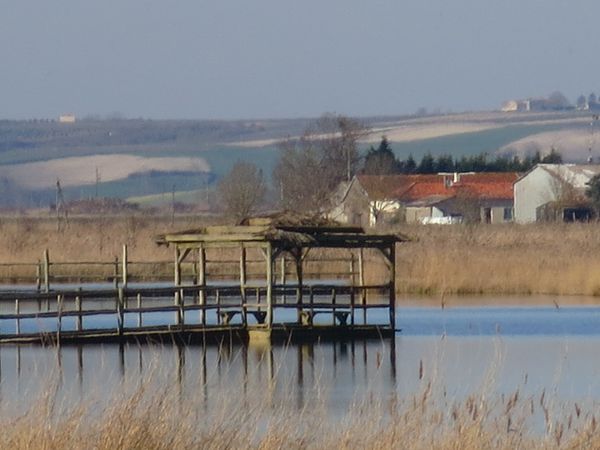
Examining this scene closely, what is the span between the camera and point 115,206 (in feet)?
445

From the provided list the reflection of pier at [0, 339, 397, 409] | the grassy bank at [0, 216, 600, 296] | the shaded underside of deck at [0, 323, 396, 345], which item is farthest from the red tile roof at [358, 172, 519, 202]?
the reflection of pier at [0, 339, 397, 409]

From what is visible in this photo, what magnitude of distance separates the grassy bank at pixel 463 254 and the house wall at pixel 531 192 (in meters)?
21.2

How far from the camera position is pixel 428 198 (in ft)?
332

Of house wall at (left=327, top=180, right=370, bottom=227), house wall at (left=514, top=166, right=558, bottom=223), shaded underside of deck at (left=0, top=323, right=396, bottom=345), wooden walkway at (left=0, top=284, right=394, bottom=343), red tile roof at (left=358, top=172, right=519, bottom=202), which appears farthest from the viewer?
red tile roof at (left=358, top=172, right=519, bottom=202)

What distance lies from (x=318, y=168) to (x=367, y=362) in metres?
70.9

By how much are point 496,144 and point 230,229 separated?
555ft

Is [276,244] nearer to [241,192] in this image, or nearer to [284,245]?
[284,245]

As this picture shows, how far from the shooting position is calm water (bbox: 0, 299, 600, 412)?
20.4 metres

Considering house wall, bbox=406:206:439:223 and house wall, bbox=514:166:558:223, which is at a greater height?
house wall, bbox=514:166:558:223

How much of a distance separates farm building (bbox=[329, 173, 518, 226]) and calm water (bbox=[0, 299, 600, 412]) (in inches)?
1917

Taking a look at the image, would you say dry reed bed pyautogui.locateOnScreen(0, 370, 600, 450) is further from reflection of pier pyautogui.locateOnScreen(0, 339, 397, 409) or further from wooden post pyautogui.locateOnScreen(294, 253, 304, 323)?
wooden post pyautogui.locateOnScreen(294, 253, 304, 323)

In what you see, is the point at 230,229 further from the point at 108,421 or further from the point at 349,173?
the point at 349,173

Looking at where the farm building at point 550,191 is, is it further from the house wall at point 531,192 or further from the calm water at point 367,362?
the calm water at point 367,362

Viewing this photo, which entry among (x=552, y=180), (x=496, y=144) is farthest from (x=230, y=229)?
(x=496, y=144)
